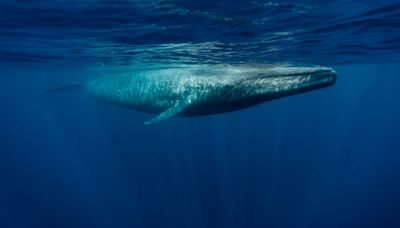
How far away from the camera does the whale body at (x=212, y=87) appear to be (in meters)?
7.05

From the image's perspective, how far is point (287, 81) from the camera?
7.13 metres

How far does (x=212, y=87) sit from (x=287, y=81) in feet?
7.06

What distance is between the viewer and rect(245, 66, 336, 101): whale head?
6.77 metres

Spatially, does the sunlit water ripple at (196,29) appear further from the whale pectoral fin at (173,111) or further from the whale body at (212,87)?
the whale pectoral fin at (173,111)

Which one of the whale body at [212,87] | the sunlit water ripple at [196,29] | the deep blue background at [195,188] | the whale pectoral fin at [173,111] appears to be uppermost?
the sunlit water ripple at [196,29]

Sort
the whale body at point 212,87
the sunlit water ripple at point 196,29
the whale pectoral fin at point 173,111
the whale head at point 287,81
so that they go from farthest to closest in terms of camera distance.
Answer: the sunlit water ripple at point 196,29 < the whale pectoral fin at point 173,111 < the whale body at point 212,87 < the whale head at point 287,81

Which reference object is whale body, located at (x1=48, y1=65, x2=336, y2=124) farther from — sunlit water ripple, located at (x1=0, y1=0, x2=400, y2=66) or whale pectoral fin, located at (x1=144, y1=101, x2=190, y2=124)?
sunlit water ripple, located at (x1=0, y1=0, x2=400, y2=66)

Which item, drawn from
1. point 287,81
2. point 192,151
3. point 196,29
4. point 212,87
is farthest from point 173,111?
point 192,151

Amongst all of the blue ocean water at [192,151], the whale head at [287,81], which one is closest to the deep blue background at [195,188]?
the blue ocean water at [192,151]

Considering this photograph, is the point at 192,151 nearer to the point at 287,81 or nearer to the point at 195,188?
the point at 195,188

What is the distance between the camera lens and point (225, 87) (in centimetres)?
824

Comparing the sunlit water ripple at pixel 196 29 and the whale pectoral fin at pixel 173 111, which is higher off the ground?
the sunlit water ripple at pixel 196 29

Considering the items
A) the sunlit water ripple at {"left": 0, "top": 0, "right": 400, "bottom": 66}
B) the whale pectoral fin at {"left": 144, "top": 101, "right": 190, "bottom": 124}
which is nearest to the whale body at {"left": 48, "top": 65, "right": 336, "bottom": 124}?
the whale pectoral fin at {"left": 144, "top": 101, "right": 190, "bottom": 124}

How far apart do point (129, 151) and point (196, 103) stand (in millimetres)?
28685
